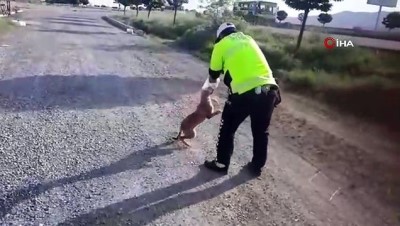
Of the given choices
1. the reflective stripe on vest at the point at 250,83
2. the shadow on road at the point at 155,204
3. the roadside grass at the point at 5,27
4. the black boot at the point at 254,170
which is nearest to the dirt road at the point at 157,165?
the shadow on road at the point at 155,204

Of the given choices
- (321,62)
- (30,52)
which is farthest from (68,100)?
(321,62)

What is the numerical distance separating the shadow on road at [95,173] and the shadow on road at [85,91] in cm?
217

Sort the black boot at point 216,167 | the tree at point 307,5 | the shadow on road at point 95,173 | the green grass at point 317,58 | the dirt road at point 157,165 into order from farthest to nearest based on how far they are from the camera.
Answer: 1. the tree at point 307,5
2. the green grass at point 317,58
3. the black boot at point 216,167
4. the dirt road at point 157,165
5. the shadow on road at point 95,173

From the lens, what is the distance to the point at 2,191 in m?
3.65

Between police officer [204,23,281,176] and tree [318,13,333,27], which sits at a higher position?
tree [318,13,333,27]

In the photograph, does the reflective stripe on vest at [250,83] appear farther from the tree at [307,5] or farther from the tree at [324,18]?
the tree at [324,18]

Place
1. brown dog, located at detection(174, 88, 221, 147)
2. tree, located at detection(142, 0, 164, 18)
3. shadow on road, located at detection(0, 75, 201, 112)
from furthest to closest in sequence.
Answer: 1. tree, located at detection(142, 0, 164, 18)
2. shadow on road, located at detection(0, 75, 201, 112)
3. brown dog, located at detection(174, 88, 221, 147)

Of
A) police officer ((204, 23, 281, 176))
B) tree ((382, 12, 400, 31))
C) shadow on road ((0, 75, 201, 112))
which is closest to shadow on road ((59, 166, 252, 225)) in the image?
→ police officer ((204, 23, 281, 176))

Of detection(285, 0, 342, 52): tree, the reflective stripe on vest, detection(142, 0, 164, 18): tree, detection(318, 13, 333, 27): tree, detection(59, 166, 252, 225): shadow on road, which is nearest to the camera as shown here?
detection(59, 166, 252, 225): shadow on road

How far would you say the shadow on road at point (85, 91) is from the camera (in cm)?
680

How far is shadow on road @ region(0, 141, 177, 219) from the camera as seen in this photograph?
139 inches

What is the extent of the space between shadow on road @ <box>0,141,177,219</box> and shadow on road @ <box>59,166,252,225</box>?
564 millimetres

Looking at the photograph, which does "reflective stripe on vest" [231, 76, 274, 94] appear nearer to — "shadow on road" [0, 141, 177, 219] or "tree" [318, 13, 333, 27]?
"shadow on road" [0, 141, 177, 219]

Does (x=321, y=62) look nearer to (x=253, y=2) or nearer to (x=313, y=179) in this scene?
(x=313, y=179)
